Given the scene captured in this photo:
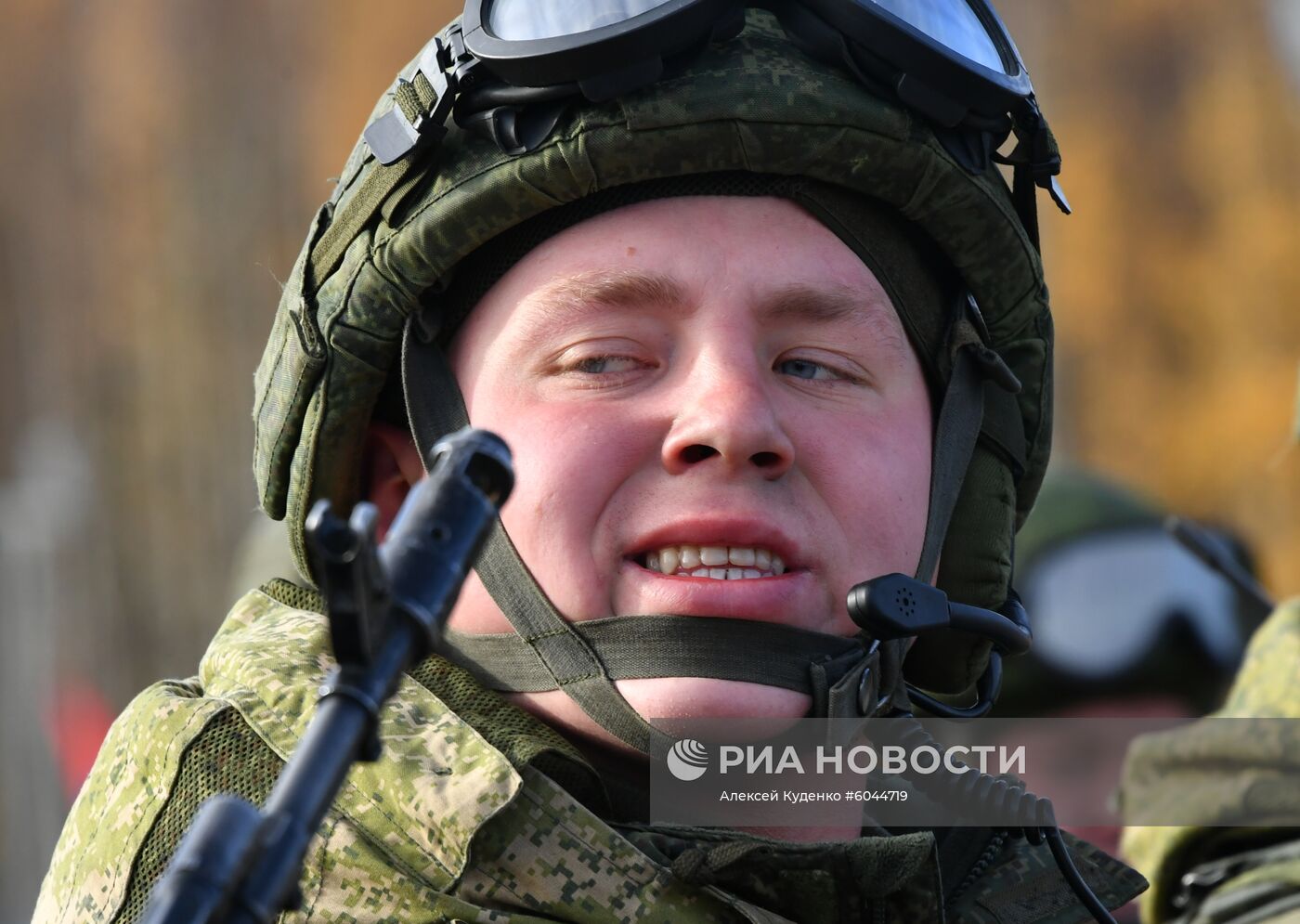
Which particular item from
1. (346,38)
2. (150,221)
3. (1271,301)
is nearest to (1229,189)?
(1271,301)

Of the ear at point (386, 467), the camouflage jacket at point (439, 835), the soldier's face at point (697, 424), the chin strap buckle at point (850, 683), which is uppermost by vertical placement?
the soldier's face at point (697, 424)

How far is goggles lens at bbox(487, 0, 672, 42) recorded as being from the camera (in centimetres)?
287

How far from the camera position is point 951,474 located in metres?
3.03

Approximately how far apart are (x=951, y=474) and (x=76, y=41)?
22304 millimetres

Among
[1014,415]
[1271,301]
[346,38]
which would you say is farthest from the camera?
[346,38]

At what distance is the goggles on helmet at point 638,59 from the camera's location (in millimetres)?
2855

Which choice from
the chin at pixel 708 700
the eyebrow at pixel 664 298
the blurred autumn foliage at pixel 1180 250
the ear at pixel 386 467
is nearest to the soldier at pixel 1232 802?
the chin at pixel 708 700

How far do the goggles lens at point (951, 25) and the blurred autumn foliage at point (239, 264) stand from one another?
54.4ft

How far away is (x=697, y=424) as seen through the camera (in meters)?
2.60

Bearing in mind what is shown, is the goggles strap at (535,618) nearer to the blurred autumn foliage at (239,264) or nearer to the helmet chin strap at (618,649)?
the helmet chin strap at (618,649)

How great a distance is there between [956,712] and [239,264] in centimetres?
2102

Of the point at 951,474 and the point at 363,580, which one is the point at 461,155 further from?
the point at 363,580

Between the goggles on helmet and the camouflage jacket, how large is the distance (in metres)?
0.87

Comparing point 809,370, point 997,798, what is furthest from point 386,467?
point 997,798
